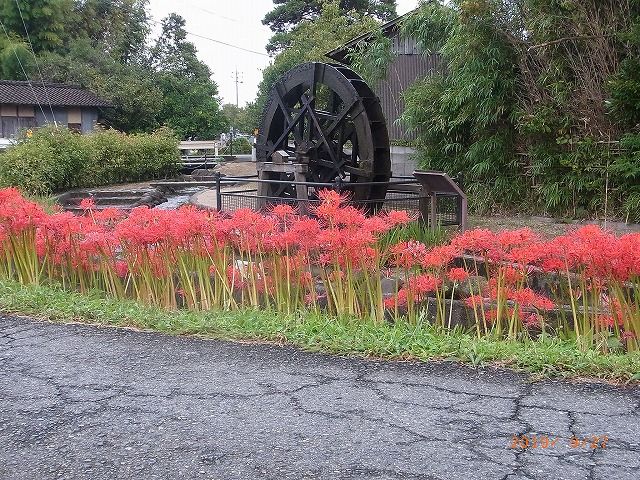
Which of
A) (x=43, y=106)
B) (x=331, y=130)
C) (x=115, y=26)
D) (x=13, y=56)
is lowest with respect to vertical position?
(x=331, y=130)

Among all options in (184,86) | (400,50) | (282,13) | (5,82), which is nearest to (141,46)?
(184,86)

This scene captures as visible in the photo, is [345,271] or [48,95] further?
[48,95]

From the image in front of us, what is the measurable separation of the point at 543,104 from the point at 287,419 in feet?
28.8

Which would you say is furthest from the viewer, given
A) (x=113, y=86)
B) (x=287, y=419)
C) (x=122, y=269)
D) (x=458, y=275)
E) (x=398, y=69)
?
(x=113, y=86)

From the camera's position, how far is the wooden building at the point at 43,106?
25.6 meters

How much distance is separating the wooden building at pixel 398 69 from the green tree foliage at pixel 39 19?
763 inches

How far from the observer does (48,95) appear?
2631 cm

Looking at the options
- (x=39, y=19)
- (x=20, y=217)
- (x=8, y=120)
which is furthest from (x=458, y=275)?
(x=39, y=19)

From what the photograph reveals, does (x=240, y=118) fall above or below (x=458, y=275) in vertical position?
above

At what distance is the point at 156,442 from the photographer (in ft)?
10.1

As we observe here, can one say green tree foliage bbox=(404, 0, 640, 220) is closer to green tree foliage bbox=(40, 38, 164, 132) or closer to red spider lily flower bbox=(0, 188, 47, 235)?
red spider lily flower bbox=(0, 188, 47, 235)

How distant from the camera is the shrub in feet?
47.7

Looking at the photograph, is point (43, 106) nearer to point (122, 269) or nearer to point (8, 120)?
point (8, 120)

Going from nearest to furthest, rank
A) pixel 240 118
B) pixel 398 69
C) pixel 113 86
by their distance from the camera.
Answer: pixel 398 69 < pixel 113 86 < pixel 240 118
